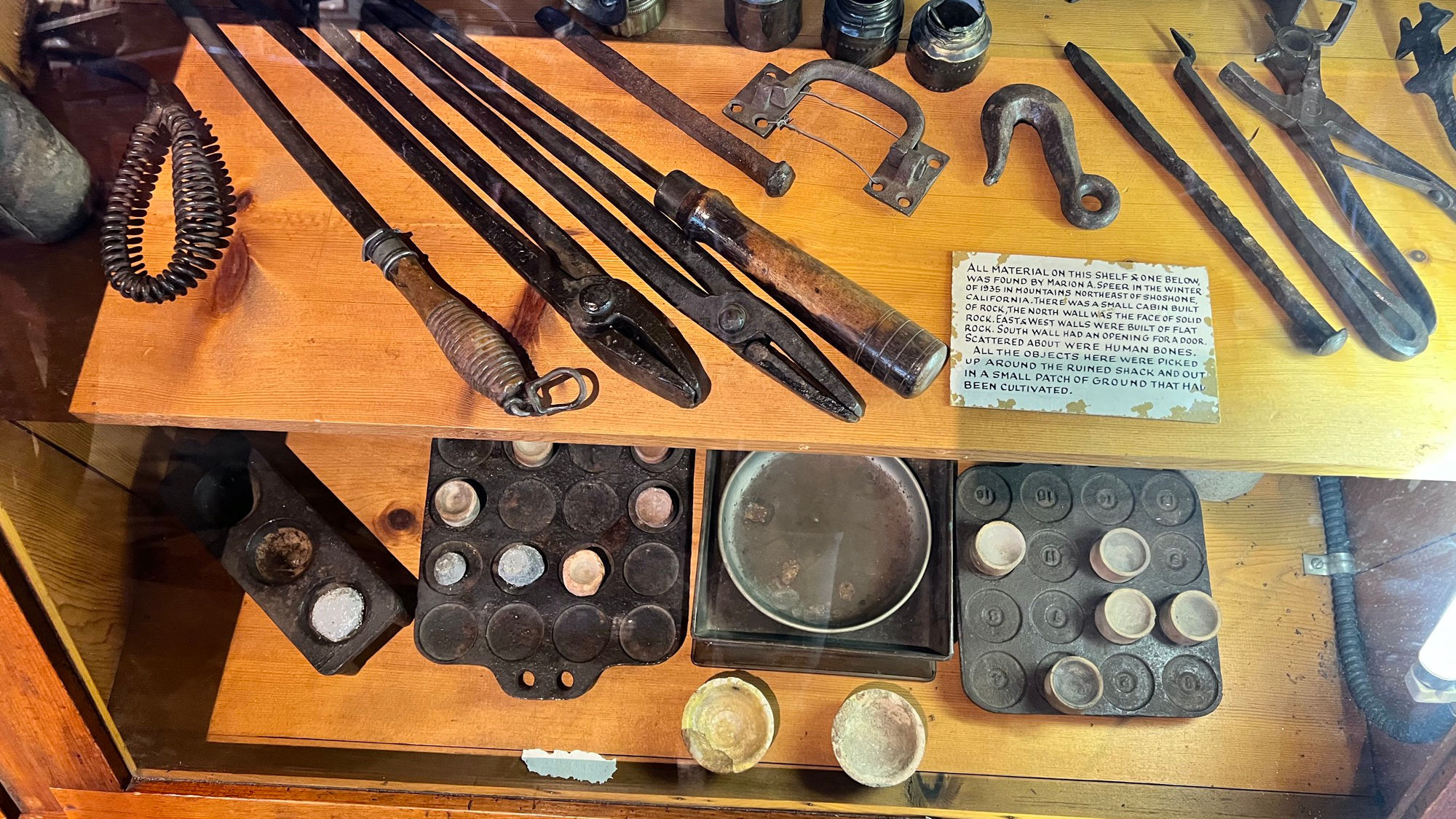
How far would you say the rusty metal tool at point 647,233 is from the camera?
2.90ft

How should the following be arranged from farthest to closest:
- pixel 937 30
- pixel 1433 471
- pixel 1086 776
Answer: pixel 1086 776
pixel 937 30
pixel 1433 471

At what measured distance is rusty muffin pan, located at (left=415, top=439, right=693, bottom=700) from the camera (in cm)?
122

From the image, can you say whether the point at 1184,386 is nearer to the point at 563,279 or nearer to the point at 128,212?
the point at 563,279

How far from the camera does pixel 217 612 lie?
1.24 m

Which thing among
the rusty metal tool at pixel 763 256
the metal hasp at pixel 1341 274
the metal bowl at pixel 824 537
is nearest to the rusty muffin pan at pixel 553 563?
the metal bowl at pixel 824 537

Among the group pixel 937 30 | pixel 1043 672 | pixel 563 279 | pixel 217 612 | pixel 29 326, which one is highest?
pixel 937 30

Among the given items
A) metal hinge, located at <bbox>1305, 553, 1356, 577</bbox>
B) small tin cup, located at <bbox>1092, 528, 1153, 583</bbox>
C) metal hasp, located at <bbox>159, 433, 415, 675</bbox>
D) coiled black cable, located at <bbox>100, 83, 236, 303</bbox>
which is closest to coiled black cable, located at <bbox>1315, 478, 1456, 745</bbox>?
metal hinge, located at <bbox>1305, 553, 1356, 577</bbox>

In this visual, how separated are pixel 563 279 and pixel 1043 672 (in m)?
0.87

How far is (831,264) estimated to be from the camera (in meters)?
0.95

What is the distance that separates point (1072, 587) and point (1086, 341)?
49 centimetres

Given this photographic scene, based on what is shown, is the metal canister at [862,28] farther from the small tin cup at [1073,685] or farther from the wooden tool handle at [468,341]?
the small tin cup at [1073,685]

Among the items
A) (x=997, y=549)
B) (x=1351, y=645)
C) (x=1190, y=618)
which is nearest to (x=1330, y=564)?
(x=1351, y=645)

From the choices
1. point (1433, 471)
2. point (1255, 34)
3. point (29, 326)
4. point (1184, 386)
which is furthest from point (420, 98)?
point (1433, 471)

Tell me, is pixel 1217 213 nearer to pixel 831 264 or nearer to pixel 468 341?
pixel 831 264
